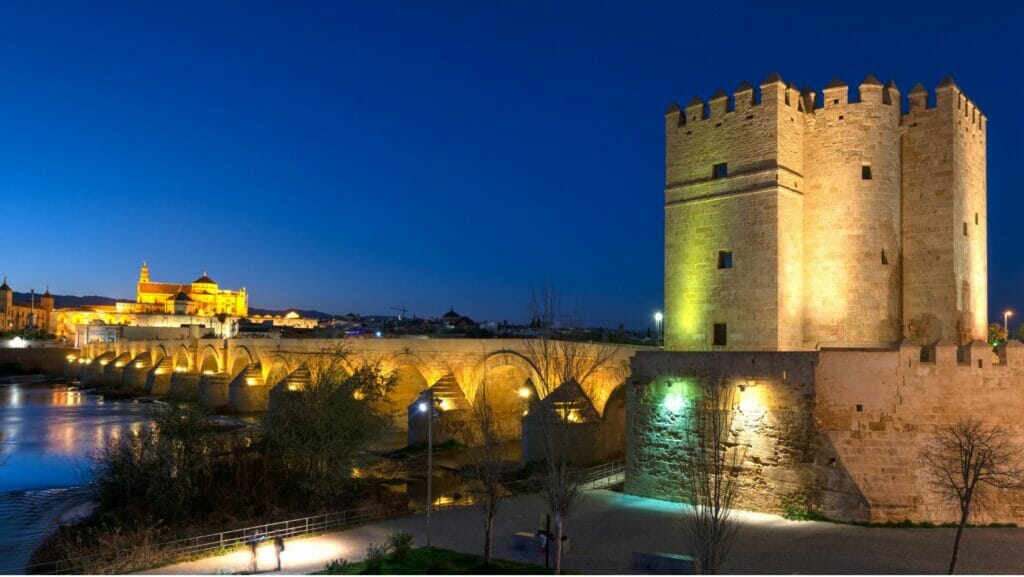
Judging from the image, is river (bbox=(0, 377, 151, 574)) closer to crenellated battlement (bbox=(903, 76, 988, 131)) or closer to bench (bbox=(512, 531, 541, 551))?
bench (bbox=(512, 531, 541, 551))

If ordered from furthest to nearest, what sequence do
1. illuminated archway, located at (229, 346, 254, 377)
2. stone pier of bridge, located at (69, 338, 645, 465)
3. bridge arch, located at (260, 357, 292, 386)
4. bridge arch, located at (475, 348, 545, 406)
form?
1. illuminated archway, located at (229, 346, 254, 377)
2. bridge arch, located at (260, 357, 292, 386)
3. bridge arch, located at (475, 348, 545, 406)
4. stone pier of bridge, located at (69, 338, 645, 465)

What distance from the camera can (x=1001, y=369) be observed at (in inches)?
590

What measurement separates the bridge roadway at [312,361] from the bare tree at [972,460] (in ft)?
27.8

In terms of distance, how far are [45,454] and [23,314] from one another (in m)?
115

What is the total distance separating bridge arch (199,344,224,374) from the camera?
55656 mm

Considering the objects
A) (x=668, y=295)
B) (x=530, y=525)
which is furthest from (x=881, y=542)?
(x=668, y=295)

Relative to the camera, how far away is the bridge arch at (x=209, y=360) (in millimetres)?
55656

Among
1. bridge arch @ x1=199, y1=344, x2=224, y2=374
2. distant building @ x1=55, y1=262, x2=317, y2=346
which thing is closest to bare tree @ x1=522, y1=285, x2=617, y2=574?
bridge arch @ x1=199, y1=344, x2=224, y2=374

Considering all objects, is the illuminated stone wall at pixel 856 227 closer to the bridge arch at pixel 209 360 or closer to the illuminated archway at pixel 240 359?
the illuminated archway at pixel 240 359

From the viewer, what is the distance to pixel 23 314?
12825 cm

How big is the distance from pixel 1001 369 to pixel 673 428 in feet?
22.8

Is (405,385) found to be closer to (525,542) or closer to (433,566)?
(525,542)

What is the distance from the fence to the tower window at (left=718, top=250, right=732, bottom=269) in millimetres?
6584

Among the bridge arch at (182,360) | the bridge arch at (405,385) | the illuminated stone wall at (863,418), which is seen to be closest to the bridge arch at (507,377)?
the bridge arch at (405,385)
